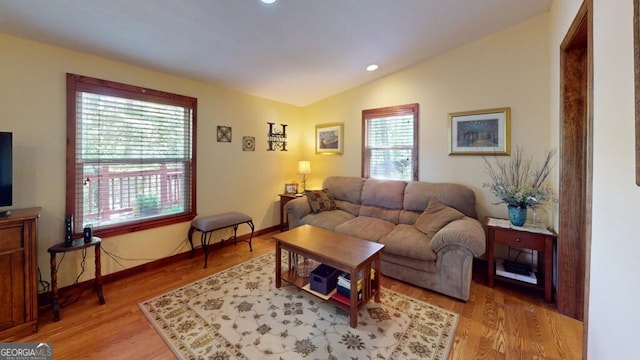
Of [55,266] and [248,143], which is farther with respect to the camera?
[248,143]

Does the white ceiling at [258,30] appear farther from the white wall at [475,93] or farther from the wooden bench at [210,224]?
the wooden bench at [210,224]

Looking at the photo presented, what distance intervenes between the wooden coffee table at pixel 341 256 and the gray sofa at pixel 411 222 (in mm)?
477

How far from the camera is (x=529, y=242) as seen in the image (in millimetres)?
2332

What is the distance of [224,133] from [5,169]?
2047mm

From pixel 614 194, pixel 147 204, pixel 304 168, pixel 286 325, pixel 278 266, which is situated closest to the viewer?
pixel 614 194

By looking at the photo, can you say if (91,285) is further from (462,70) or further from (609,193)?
(462,70)

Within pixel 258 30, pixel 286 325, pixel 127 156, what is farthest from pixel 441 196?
pixel 127 156

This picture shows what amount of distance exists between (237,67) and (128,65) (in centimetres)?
110

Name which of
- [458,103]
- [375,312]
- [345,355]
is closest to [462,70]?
[458,103]

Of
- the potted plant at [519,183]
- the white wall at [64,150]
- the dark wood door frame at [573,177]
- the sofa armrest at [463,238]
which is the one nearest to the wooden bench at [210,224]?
the white wall at [64,150]

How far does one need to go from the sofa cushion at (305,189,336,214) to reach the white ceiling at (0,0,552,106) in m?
1.70

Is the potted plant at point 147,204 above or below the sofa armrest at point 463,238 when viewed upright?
above

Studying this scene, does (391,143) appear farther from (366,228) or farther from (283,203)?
(283,203)

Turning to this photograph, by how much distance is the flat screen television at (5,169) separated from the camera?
6.04 ft
